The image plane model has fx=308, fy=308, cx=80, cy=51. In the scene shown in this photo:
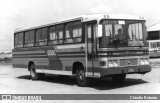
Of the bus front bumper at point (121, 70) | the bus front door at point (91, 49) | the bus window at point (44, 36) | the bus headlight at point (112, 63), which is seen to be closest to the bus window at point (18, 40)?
the bus window at point (44, 36)

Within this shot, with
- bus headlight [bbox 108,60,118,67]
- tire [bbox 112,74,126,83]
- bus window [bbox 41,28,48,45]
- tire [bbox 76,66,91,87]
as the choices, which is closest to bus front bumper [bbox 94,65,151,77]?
bus headlight [bbox 108,60,118,67]

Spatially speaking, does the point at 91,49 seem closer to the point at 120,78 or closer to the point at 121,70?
the point at 121,70

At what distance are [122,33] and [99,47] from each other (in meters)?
1.27

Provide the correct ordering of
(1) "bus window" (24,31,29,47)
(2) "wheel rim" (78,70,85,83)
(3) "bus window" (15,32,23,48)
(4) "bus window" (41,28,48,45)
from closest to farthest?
(2) "wheel rim" (78,70,85,83) < (4) "bus window" (41,28,48,45) < (1) "bus window" (24,31,29,47) < (3) "bus window" (15,32,23,48)

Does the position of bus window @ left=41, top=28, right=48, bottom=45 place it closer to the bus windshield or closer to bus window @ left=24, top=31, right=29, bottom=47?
bus window @ left=24, top=31, right=29, bottom=47

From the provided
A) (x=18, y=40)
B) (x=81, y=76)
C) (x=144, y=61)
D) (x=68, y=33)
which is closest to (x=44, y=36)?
(x=68, y=33)

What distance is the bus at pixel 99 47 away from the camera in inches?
506

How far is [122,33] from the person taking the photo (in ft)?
43.7

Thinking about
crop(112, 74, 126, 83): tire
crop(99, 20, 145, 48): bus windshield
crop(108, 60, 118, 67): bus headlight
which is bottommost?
crop(112, 74, 126, 83): tire

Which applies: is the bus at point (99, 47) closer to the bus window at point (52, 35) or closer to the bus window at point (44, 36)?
the bus window at point (52, 35)

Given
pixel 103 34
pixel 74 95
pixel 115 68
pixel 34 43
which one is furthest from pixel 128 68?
pixel 34 43

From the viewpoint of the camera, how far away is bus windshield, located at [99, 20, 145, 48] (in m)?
12.9

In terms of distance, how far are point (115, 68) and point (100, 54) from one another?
856 millimetres

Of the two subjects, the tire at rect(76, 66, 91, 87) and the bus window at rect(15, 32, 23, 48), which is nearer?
the tire at rect(76, 66, 91, 87)
